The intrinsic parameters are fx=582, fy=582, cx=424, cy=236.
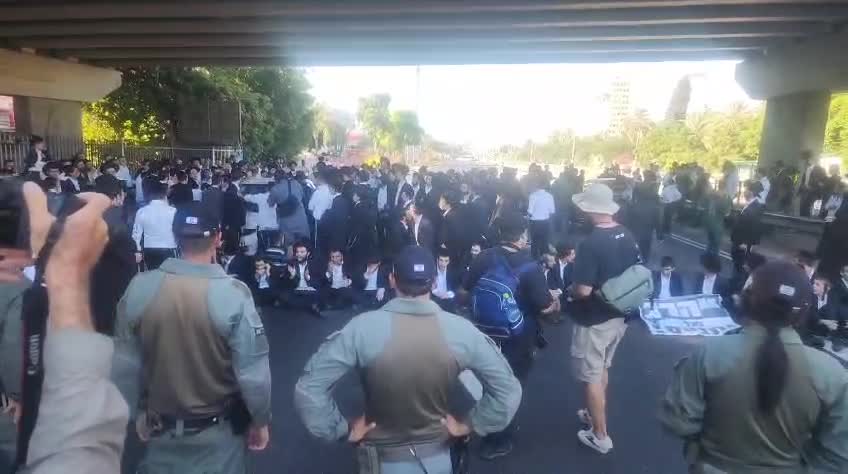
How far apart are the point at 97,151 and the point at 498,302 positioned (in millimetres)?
21778

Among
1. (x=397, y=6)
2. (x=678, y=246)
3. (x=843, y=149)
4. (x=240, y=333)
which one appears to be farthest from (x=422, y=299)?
(x=843, y=149)

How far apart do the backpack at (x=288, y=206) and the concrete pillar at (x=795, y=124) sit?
15.6m

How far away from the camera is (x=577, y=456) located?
437 centimetres

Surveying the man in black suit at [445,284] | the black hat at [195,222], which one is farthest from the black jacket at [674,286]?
the black hat at [195,222]

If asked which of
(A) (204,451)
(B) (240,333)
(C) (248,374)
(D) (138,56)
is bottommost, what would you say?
(A) (204,451)

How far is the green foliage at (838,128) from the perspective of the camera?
34.2 meters

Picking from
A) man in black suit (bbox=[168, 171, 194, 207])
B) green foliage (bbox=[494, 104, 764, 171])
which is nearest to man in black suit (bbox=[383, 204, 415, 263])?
man in black suit (bbox=[168, 171, 194, 207])

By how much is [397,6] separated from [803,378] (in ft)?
37.7

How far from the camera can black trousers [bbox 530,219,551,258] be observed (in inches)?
412

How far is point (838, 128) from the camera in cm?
3509

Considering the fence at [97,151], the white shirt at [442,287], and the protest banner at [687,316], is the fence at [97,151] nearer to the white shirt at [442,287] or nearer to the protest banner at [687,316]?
the white shirt at [442,287]

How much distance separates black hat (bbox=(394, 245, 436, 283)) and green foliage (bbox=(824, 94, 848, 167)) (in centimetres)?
3916

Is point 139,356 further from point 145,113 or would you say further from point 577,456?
point 145,113

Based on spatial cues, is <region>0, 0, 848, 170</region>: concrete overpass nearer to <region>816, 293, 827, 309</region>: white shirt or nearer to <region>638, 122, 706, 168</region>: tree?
<region>816, 293, 827, 309</region>: white shirt
